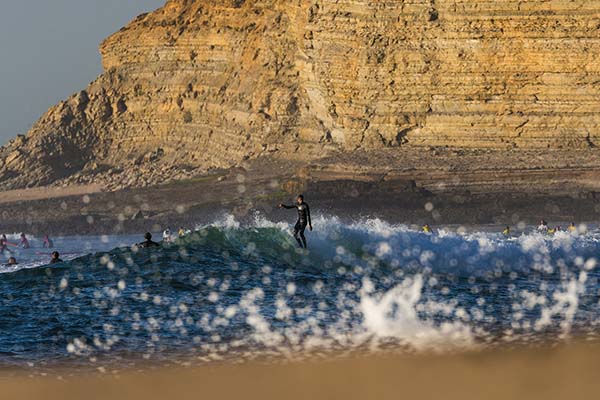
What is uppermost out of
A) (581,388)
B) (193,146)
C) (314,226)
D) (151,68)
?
(151,68)

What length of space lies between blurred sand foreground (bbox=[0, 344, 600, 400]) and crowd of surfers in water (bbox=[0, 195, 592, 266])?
A: 11034 millimetres

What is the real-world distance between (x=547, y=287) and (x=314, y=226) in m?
8.60

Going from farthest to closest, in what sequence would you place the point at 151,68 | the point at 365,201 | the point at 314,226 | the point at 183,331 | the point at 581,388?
the point at 151,68
the point at 365,201
the point at 314,226
the point at 183,331
the point at 581,388

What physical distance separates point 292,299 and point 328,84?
37619 mm

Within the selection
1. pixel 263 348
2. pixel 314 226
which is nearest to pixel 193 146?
pixel 314 226

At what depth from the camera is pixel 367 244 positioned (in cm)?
2711

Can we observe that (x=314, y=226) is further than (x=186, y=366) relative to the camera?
Yes

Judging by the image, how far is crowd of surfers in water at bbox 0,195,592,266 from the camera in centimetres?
2642

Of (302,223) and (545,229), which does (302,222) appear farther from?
(545,229)

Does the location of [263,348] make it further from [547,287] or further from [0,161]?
[0,161]

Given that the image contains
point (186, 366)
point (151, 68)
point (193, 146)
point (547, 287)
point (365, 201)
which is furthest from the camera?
point (151, 68)

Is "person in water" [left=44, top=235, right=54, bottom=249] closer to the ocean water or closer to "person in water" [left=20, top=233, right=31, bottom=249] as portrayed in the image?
"person in water" [left=20, top=233, right=31, bottom=249]

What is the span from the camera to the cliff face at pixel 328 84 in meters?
51.3

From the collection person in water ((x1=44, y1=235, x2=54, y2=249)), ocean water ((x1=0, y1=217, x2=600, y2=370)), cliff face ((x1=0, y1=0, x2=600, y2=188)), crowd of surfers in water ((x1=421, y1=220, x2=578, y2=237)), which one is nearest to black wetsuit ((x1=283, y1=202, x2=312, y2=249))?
ocean water ((x1=0, y1=217, x2=600, y2=370))
